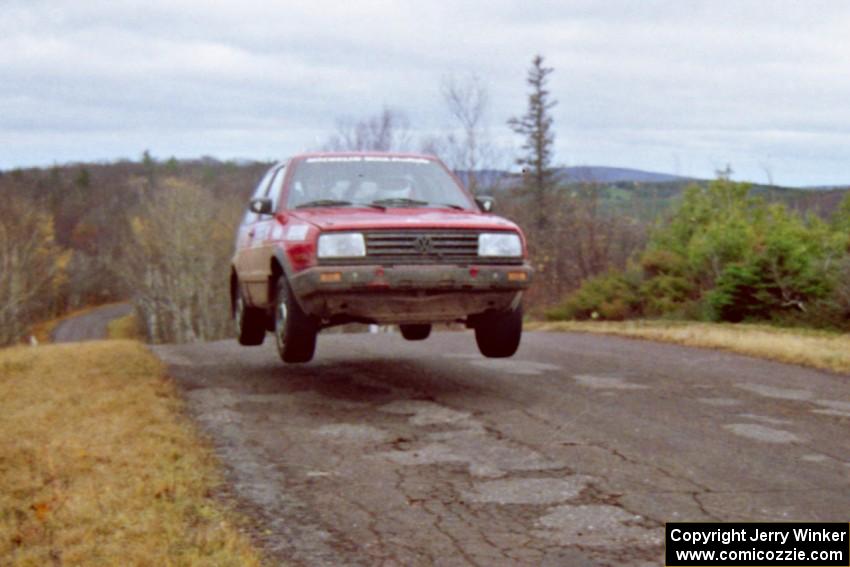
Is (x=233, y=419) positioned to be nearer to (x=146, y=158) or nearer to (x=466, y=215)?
(x=466, y=215)

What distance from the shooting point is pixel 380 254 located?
6949 millimetres

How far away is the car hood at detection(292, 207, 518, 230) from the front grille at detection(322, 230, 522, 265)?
0.05 metres

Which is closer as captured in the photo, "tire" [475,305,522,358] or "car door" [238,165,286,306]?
"tire" [475,305,522,358]

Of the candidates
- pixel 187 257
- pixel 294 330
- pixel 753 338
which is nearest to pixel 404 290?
pixel 294 330

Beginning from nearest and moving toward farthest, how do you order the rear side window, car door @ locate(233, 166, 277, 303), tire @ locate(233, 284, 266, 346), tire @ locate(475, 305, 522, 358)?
tire @ locate(475, 305, 522, 358) < the rear side window < car door @ locate(233, 166, 277, 303) < tire @ locate(233, 284, 266, 346)

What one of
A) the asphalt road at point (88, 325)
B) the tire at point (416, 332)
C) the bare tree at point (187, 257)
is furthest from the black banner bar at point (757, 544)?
the asphalt road at point (88, 325)

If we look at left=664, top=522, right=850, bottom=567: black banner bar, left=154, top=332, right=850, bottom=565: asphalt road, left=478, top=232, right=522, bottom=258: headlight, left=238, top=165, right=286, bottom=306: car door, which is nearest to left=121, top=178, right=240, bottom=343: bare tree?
left=238, top=165, right=286, bottom=306: car door

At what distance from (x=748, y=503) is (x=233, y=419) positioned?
378 cm

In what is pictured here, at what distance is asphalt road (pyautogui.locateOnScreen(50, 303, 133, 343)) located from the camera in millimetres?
78019

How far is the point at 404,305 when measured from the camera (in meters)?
7.02

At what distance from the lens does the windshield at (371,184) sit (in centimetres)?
815

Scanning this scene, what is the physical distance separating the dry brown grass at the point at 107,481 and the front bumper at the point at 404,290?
1.31 m

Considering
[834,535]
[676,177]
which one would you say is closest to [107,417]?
[834,535]

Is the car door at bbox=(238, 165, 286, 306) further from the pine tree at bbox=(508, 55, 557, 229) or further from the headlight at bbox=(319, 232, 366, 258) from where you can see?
the pine tree at bbox=(508, 55, 557, 229)
